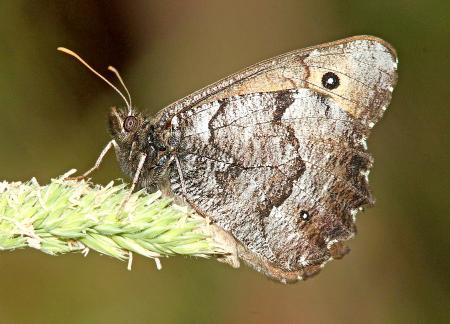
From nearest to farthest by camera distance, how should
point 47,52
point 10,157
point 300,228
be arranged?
point 300,228
point 10,157
point 47,52

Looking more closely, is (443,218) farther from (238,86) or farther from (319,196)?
(238,86)

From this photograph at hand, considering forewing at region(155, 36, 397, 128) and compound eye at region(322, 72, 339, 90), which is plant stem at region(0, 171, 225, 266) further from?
compound eye at region(322, 72, 339, 90)

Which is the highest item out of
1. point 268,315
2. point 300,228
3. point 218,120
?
point 218,120

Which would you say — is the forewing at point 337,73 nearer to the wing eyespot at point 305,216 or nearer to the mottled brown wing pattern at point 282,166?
the mottled brown wing pattern at point 282,166

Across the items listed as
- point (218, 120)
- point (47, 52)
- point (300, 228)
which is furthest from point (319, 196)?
point (47, 52)

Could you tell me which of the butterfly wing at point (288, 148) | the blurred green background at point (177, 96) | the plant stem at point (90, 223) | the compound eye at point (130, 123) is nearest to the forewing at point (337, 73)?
the butterfly wing at point (288, 148)

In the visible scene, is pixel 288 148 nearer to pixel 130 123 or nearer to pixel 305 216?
pixel 305 216

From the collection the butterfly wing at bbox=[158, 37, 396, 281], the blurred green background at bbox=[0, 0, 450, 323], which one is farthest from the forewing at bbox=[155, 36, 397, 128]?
the blurred green background at bbox=[0, 0, 450, 323]
